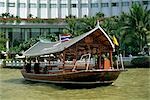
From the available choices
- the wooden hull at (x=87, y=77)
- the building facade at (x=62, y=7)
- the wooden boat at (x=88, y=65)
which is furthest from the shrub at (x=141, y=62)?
the building facade at (x=62, y=7)

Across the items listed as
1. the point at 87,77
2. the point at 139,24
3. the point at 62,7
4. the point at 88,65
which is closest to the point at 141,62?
the point at 139,24

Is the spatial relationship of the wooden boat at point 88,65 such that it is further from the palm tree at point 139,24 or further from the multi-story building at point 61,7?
the multi-story building at point 61,7

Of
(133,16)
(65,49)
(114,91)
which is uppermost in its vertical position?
(133,16)

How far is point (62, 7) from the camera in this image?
251 feet

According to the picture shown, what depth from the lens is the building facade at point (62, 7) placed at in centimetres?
7525

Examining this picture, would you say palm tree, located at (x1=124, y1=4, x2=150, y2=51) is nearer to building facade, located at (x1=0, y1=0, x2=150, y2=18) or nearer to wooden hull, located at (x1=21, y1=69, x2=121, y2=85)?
wooden hull, located at (x1=21, y1=69, x2=121, y2=85)

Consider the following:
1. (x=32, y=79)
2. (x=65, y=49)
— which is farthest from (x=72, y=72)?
(x=32, y=79)

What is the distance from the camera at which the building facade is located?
7525 cm

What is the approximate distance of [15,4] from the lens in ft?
247

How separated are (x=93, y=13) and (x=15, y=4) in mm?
15143

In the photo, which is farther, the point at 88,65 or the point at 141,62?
the point at 141,62

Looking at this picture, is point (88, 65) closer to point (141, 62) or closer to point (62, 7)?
point (141, 62)

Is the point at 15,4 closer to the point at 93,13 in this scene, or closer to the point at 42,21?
the point at 42,21

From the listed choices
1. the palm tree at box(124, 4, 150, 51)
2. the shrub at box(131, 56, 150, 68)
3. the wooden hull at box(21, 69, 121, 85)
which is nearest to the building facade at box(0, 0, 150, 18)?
the palm tree at box(124, 4, 150, 51)
